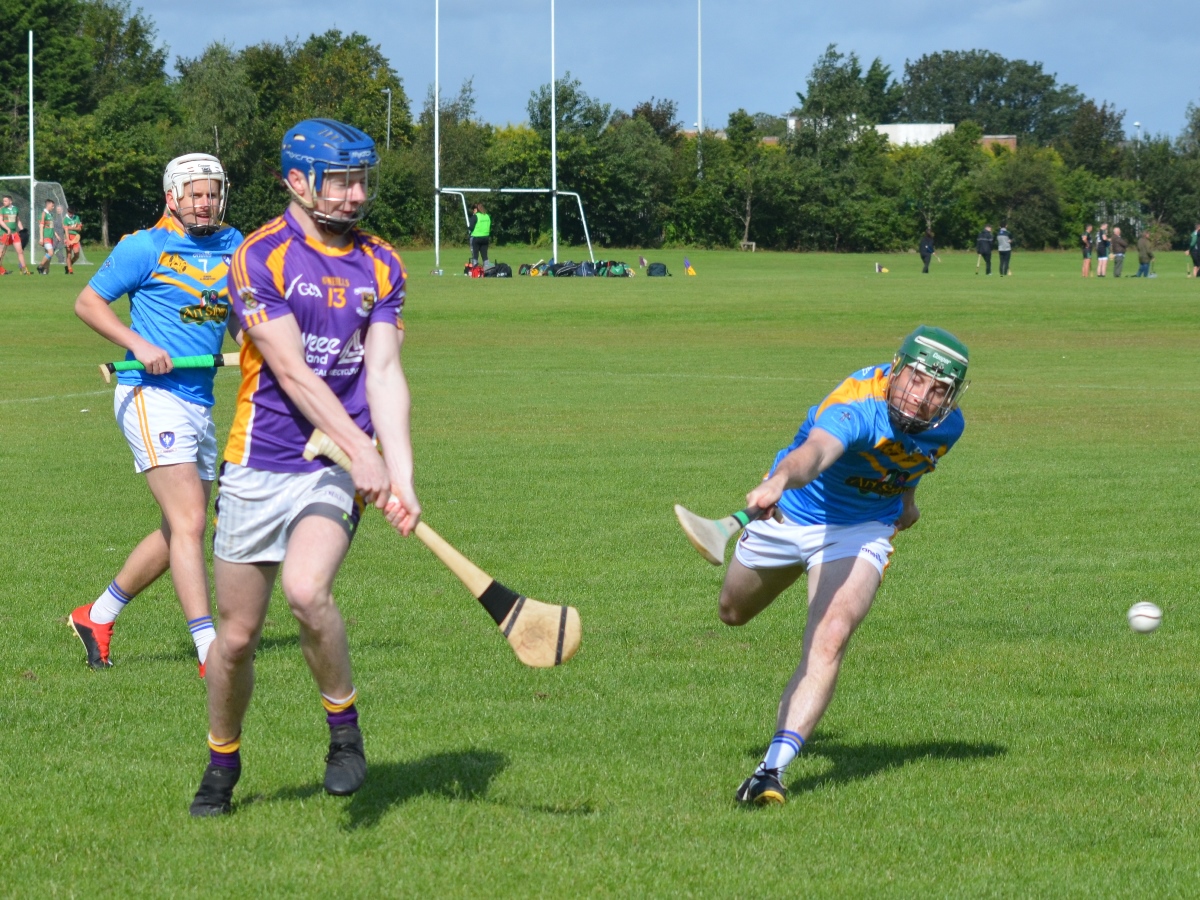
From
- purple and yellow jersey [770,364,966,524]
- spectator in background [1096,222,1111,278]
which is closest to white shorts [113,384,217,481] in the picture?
purple and yellow jersey [770,364,966,524]

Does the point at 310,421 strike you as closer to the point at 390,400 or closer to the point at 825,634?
the point at 390,400

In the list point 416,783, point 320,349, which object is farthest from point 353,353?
point 416,783

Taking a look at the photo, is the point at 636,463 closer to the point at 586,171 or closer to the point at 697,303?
the point at 697,303

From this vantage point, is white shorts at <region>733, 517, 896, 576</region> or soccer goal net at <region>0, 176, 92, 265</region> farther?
soccer goal net at <region>0, 176, 92, 265</region>

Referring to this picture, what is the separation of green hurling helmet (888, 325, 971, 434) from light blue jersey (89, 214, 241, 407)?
12.0ft

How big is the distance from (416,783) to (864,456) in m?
2.18

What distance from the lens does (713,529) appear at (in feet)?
17.0

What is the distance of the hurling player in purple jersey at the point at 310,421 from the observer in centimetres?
523

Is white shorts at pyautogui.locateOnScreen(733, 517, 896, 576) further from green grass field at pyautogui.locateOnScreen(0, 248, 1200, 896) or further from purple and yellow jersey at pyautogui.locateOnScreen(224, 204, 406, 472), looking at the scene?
purple and yellow jersey at pyautogui.locateOnScreen(224, 204, 406, 472)

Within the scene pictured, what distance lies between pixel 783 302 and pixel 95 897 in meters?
35.5

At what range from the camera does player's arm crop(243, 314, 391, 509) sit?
514 centimetres

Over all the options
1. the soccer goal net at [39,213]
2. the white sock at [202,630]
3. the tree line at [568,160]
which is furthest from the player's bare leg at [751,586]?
the tree line at [568,160]

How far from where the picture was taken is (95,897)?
4797 mm

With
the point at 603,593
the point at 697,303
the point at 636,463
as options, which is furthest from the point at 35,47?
the point at 603,593
